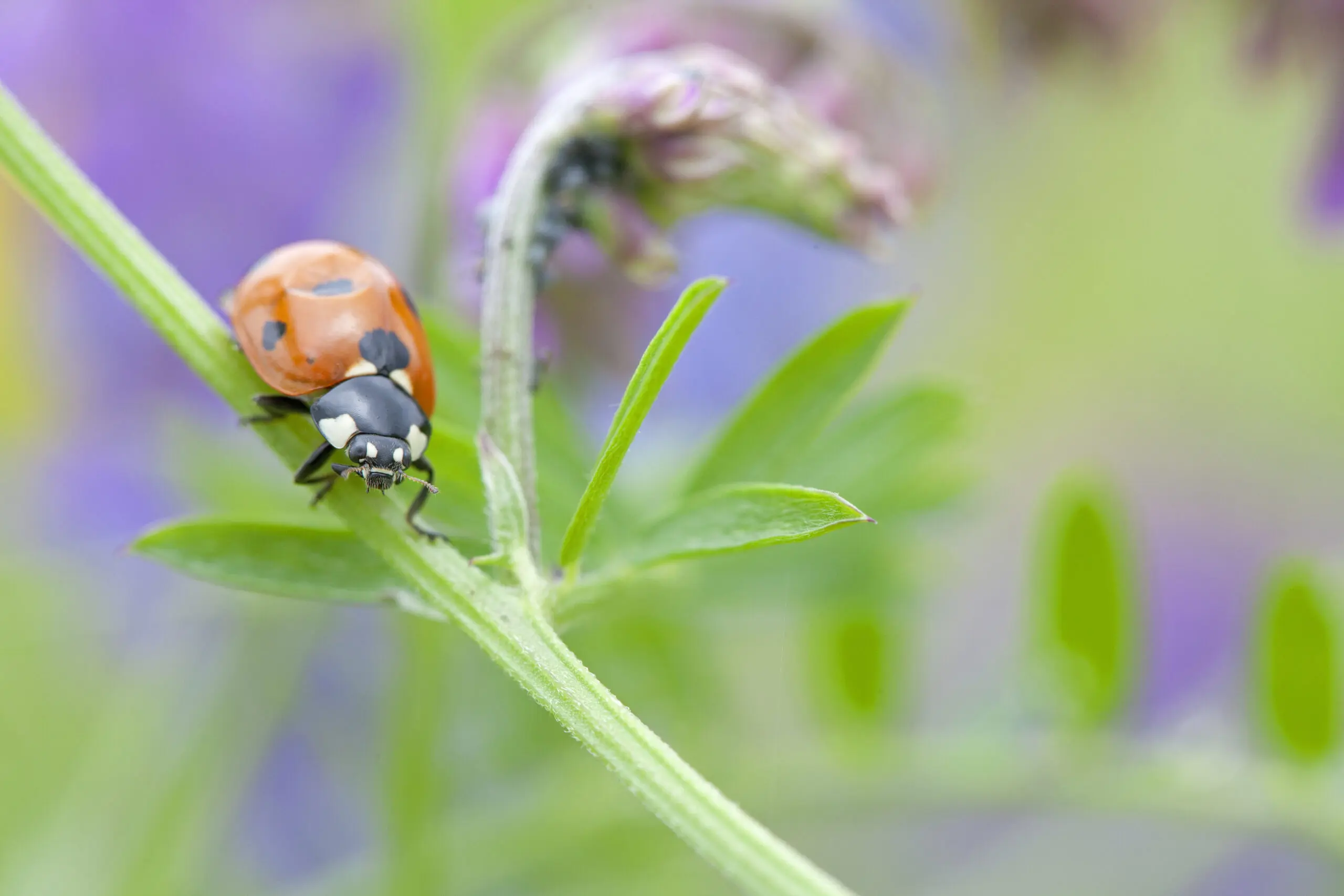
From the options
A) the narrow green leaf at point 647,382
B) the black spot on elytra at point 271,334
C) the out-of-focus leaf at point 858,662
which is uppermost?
the black spot on elytra at point 271,334

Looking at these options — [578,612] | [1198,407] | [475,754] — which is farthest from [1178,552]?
[578,612]

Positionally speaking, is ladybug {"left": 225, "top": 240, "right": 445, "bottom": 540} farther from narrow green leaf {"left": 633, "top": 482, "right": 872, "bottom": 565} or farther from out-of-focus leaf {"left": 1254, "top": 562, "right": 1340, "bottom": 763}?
out-of-focus leaf {"left": 1254, "top": 562, "right": 1340, "bottom": 763}

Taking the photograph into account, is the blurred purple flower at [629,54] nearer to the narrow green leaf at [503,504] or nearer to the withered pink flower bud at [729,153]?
the withered pink flower bud at [729,153]

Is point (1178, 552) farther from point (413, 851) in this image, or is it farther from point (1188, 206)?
point (413, 851)

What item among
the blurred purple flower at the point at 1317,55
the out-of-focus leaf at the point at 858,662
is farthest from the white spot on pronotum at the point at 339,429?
the blurred purple flower at the point at 1317,55

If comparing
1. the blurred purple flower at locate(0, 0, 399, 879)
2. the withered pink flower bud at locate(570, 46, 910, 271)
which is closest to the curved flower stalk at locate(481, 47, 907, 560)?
the withered pink flower bud at locate(570, 46, 910, 271)

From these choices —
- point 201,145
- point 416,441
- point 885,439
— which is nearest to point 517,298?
point 416,441
